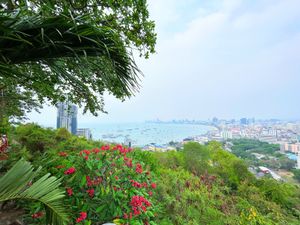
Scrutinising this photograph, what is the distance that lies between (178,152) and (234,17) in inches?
295

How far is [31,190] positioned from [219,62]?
17.0m

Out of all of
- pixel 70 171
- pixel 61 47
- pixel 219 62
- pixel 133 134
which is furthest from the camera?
pixel 219 62

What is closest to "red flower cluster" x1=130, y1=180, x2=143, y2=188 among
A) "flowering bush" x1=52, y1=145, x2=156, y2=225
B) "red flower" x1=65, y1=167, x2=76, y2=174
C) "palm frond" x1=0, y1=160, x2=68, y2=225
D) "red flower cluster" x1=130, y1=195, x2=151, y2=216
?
"flowering bush" x1=52, y1=145, x2=156, y2=225

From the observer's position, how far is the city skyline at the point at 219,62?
5317 mm

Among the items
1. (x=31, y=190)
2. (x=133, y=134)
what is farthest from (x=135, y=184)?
(x=133, y=134)

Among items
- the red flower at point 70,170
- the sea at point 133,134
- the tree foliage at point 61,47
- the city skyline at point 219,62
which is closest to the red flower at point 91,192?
the red flower at point 70,170

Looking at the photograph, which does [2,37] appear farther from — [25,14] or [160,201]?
[160,201]

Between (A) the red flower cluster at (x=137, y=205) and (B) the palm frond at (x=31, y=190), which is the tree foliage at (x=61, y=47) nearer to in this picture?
(B) the palm frond at (x=31, y=190)

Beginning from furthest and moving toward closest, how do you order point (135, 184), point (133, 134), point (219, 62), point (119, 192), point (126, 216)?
point (219, 62) < point (133, 134) < point (135, 184) < point (119, 192) < point (126, 216)

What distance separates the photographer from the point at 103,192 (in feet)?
6.36

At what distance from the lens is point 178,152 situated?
598 centimetres

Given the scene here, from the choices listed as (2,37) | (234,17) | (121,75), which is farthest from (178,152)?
(234,17)

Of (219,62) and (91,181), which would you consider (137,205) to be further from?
(219,62)

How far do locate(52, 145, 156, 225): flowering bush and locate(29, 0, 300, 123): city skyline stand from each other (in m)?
1.35
